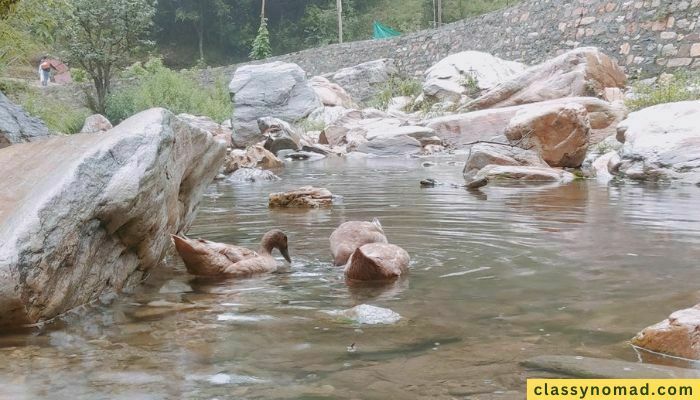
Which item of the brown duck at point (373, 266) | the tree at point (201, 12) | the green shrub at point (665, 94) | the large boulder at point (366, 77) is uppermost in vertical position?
the tree at point (201, 12)

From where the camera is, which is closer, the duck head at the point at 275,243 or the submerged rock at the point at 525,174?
the duck head at the point at 275,243

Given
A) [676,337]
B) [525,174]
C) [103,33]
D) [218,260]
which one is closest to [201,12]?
[103,33]

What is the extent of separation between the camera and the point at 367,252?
3.65m

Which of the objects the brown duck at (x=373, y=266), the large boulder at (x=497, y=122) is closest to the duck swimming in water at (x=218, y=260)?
the brown duck at (x=373, y=266)

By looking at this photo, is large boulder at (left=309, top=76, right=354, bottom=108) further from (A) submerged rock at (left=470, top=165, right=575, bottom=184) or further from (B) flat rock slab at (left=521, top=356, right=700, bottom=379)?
(B) flat rock slab at (left=521, top=356, right=700, bottom=379)

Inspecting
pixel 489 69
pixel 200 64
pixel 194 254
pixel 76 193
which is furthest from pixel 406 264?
pixel 200 64

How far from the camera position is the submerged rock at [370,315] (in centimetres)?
275

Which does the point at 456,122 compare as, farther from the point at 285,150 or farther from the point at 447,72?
the point at 447,72

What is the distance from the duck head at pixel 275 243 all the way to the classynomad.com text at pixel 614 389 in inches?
87.5

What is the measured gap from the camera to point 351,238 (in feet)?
13.4

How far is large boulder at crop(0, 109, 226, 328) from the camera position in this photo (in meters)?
2.74

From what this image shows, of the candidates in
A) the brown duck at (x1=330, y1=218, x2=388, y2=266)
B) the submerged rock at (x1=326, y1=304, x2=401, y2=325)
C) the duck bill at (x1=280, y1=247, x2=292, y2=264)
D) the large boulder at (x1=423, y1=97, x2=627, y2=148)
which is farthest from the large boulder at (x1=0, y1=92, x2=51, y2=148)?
the large boulder at (x1=423, y1=97, x2=627, y2=148)

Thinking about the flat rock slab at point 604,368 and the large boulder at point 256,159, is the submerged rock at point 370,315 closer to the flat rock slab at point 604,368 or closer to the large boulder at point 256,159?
the flat rock slab at point 604,368

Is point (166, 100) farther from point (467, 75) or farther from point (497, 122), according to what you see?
point (497, 122)
